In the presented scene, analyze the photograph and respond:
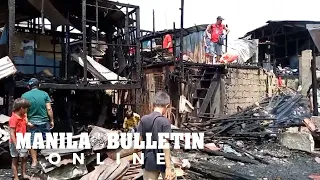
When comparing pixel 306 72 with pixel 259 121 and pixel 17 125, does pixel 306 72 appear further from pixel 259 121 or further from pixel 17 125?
pixel 17 125

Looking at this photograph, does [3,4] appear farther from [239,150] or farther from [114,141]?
[239,150]

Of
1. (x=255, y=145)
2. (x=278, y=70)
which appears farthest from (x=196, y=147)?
(x=278, y=70)

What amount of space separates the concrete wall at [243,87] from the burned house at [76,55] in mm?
3871

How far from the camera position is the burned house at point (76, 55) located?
34.9 ft

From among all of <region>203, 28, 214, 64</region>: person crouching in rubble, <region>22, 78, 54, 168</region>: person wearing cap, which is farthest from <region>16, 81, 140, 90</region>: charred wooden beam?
<region>203, 28, 214, 64</region>: person crouching in rubble

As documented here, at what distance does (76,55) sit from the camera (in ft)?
37.9

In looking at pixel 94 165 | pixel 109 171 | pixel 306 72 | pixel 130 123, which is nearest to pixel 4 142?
pixel 94 165

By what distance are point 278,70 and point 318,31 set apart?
15.2 meters

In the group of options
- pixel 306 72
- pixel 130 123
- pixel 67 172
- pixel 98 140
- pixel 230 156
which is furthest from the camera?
pixel 306 72

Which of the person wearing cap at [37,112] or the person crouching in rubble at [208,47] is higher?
the person crouching in rubble at [208,47]

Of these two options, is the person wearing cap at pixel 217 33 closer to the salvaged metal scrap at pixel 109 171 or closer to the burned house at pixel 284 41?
the salvaged metal scrap at pixel 109 171

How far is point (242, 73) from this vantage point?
1550 cm

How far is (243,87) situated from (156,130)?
11664 millimetres

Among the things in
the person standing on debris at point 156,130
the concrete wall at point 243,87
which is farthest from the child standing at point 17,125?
the concrete wall at point 243,87
